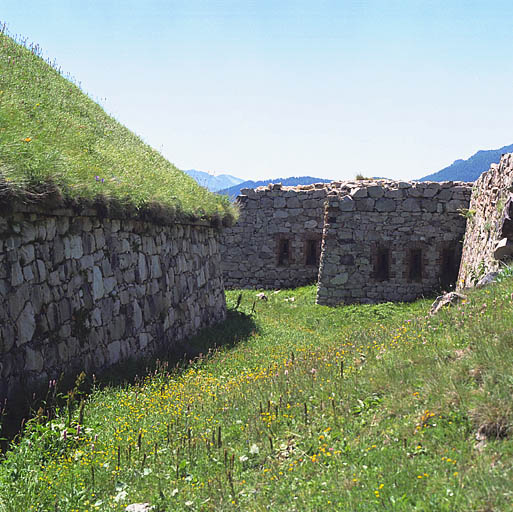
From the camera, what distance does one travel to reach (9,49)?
1415 centimetres

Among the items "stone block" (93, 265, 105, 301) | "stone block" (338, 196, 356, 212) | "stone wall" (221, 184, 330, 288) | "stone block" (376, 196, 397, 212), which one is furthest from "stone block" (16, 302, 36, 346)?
"stone wall" (221, 184, 330, 288)

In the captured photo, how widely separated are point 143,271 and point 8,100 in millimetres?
4175

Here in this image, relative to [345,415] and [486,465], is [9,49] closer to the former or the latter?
[345,415]

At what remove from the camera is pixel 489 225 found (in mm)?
12492

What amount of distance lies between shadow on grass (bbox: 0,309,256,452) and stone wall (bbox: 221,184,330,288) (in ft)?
19.6

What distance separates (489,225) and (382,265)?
4.40 metres

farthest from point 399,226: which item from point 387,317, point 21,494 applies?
point 21,494

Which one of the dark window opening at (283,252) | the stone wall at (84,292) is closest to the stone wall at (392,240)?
the dark window opening at (283,252)

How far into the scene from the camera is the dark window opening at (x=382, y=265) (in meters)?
16.2

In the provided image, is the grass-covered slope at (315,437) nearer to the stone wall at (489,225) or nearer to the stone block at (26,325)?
the stone block at (26,325)

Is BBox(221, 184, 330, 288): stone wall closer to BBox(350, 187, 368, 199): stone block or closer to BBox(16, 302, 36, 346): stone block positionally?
BBox(350, 187, 368, 199): stone block

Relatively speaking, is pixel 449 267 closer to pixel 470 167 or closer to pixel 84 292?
pixel 84 292

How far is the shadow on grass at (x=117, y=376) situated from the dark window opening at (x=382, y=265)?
475cm

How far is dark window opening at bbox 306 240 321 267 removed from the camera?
778 inches
